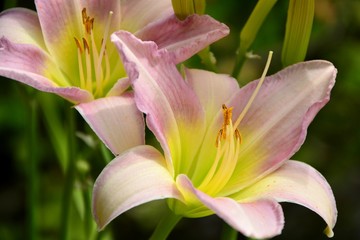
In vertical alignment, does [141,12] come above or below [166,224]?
above

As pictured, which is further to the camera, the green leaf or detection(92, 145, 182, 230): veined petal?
the green leaf

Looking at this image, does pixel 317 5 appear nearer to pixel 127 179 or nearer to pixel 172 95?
pixel 172 95

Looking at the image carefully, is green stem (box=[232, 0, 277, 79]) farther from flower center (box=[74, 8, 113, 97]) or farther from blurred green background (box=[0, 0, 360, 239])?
blurred green background (box=[0, 0, 360, 239])

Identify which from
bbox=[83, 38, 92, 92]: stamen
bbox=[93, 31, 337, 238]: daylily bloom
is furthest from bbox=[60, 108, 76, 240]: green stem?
bbox=[93, 31, 337, 238]: daylily bloom

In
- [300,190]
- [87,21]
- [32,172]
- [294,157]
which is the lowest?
[294,157]

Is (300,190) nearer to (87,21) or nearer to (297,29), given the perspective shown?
(297,29)

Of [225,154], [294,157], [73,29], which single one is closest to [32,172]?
[73,29]

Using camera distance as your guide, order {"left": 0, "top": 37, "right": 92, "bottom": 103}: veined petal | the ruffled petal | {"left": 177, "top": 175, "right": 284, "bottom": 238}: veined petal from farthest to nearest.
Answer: the ruffled petal
{"left": 0, "top": 37, "right": 92, "bottom": 103}: veined petal
{"left": 177, "top": 175, "right": 284, "bottom": 238}: veined petal
